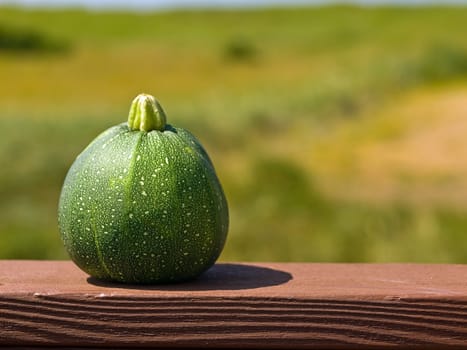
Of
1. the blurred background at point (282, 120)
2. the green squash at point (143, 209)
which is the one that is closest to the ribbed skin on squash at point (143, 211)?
the green squash at point (143, 209)

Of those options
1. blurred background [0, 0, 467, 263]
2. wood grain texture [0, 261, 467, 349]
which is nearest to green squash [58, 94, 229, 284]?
wood grain texture [0, 261, 467, 349]

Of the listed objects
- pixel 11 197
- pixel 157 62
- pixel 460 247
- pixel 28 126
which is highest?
pixel 157 62

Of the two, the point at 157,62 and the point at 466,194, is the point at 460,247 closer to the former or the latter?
Result: the point at 466,194

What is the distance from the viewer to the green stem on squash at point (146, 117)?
221 cm

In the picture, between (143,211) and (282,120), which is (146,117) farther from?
(282,120)

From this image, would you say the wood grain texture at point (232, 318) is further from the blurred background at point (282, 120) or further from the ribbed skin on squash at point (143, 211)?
the blurred background at point (282, 120)

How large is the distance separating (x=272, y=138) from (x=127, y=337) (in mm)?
18475

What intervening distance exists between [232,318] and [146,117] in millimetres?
539

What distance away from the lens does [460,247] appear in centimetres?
823

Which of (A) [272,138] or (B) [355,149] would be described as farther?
(A) [272,138]

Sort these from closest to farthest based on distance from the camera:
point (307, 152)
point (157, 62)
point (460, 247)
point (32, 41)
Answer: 1. point (460, 247)
2. point (307, 152)
3. point (157, 62)
4. point (32, 41)

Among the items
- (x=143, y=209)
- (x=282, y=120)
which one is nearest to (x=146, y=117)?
(x=143, y=209)

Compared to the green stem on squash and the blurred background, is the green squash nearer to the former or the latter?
the green stem on squash

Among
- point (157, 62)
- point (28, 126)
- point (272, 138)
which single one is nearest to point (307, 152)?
point (272, 138)
